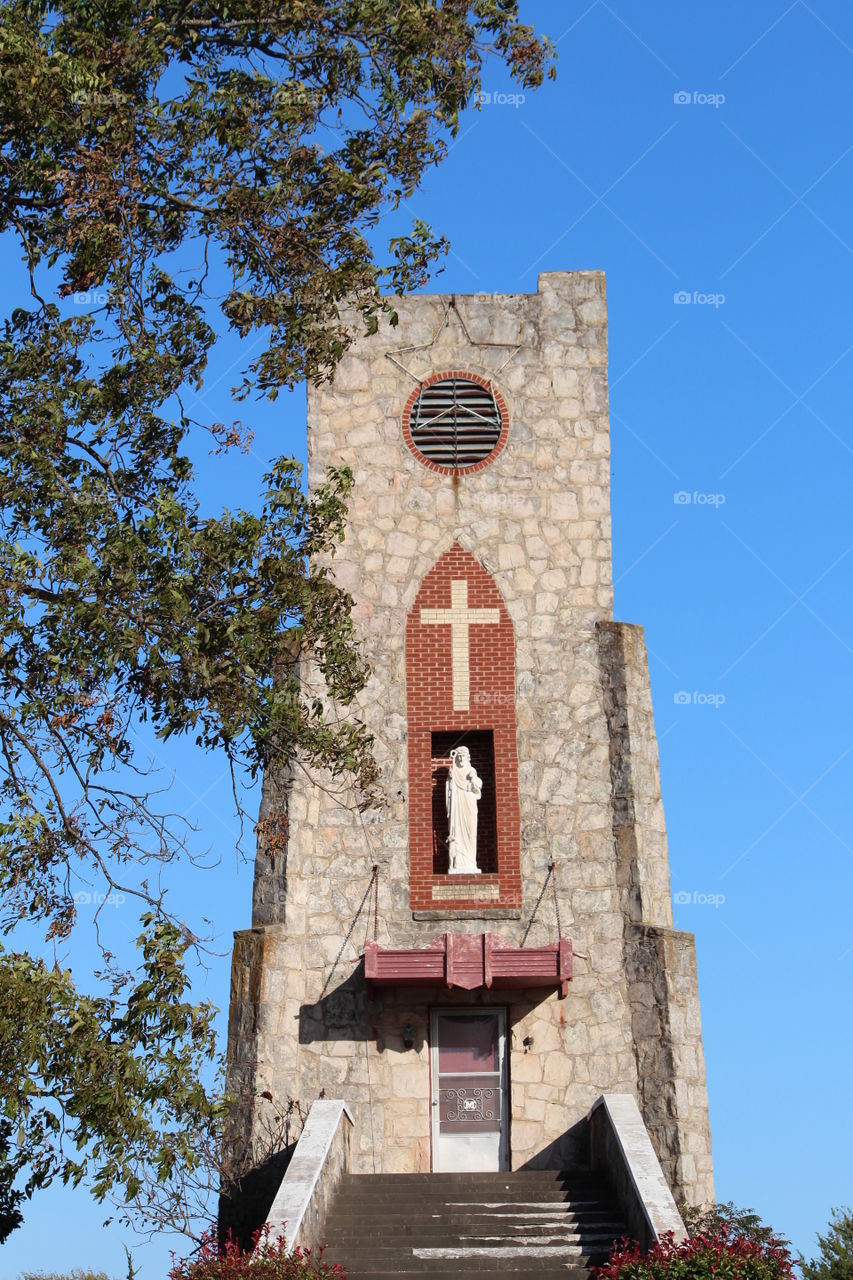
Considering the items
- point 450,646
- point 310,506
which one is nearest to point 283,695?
point 310,506

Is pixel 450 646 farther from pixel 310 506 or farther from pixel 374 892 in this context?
pixel 310 506

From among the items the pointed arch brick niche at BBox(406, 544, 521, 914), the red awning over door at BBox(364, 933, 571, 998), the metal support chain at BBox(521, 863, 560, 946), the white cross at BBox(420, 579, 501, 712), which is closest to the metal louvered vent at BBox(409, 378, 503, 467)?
the pointed arch brick niche at BBox(406, 544, 521, 914)

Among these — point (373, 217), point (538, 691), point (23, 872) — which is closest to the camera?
point (23, 872)

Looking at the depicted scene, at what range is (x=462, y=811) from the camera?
19031mm

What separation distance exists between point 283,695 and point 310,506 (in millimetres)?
1649

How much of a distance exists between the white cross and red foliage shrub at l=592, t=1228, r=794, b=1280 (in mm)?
7060

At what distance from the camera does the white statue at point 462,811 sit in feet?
62.1

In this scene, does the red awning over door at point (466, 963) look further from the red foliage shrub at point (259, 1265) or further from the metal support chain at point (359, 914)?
the red foliage shrub at point (259, 1265)

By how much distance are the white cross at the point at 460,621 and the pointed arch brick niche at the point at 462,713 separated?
11mm

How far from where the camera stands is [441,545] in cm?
1991

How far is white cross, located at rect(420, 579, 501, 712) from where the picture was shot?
1945 cm

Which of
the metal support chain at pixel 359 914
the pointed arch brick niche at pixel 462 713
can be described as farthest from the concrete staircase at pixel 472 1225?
the pointed arch brick niche at pixel 462 713

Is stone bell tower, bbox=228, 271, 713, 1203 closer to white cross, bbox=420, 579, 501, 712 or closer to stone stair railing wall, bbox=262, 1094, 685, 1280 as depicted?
white cross, bbox=420, 579, 501, 712

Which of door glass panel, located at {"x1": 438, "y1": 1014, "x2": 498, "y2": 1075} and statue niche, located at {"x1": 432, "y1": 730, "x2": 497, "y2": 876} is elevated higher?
statue niche, located at {"x1": 432, "y1": 730, "x2": 497, "y2": 876}
